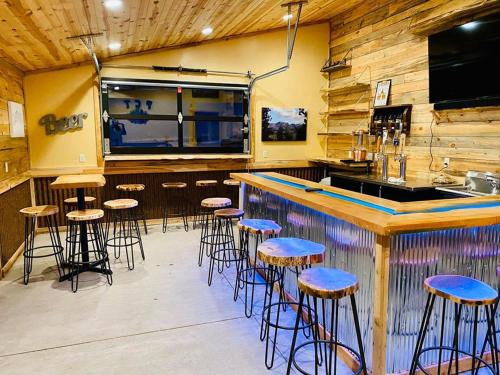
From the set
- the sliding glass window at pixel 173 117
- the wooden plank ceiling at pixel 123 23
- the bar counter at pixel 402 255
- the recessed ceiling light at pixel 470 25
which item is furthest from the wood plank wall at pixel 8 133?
the recessed ceiling light at pixel 470 25

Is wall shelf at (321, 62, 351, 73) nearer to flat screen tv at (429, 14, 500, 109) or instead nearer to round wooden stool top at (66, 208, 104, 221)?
flat screen tv at (429, 14, 500, 109)

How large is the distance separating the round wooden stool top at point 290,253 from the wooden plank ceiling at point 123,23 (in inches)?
85.5

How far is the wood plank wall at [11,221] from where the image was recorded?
3852 mm

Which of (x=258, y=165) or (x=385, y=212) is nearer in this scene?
(x=385, y=212)

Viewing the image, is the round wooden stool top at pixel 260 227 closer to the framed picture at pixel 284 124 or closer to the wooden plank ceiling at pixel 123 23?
the wooden plank ceiling at pixel 123 23

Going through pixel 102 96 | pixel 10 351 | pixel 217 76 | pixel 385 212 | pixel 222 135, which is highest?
pixel 217 76

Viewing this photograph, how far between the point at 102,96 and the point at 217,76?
5.74ft

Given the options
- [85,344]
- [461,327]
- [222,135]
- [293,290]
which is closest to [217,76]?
[222,135]

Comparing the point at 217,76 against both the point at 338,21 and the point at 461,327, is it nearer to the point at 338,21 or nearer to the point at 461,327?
the point at 338,21

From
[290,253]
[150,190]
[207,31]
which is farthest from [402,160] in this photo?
[150,190]

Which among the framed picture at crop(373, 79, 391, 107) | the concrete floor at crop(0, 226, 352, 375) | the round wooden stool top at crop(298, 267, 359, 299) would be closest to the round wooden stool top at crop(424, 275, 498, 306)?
the round wooden stool top at crop(298, 267, 359, 299)

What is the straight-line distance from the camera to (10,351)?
250 cm

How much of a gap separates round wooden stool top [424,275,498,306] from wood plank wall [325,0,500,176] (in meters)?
2.14

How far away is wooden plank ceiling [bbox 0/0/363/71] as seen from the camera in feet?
9.39
